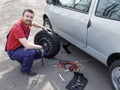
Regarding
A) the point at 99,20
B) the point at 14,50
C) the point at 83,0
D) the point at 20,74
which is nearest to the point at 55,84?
the point at 20,74

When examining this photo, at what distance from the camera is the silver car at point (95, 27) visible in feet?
11.6

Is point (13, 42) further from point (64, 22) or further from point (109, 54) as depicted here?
point (109, 54)

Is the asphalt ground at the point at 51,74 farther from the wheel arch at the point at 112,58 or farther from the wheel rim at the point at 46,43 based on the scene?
the wheel arch at the point at 112,58

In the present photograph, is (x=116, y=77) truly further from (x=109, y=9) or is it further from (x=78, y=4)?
(x=78, y=4)

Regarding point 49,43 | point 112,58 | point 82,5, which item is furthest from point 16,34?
point 112,58

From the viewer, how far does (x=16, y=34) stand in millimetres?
4125

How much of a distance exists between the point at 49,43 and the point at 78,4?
3.37ft

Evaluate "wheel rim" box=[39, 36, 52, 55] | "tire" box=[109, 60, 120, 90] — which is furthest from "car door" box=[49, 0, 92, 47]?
"tire" box=[109, 60, 120, 90]

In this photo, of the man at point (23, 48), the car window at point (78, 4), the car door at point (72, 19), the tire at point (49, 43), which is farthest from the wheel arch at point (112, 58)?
the tire at point (49, 43)

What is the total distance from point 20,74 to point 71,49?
1.56m

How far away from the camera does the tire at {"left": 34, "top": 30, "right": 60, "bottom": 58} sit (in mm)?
4828

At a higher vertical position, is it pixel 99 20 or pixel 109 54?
pixel 99 20

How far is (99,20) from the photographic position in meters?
3.79

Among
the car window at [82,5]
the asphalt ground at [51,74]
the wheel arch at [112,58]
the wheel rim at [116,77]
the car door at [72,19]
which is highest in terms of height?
the car window at [82,5]
